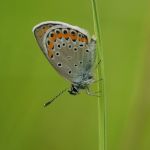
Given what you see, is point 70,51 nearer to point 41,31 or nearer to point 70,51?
point 70,51

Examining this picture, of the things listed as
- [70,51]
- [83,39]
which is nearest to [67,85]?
[70,51]

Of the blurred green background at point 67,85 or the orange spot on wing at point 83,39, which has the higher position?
the orange spot on wing at point 83,39

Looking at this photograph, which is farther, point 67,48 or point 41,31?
point 67,48

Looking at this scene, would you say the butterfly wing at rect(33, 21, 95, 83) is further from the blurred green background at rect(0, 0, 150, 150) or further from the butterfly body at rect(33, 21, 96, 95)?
the blurred green background at rect(0, 0, 150, 150)

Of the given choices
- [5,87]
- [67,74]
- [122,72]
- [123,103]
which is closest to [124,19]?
[122,72]

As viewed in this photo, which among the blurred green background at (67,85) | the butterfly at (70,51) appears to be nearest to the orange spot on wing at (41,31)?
the butterfly at (70,51)

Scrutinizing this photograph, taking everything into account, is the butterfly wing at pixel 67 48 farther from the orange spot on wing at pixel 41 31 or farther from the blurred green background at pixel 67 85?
the blurred green background at pixel 67 85

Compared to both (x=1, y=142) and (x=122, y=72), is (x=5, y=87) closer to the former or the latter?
(x=1, y=142)
